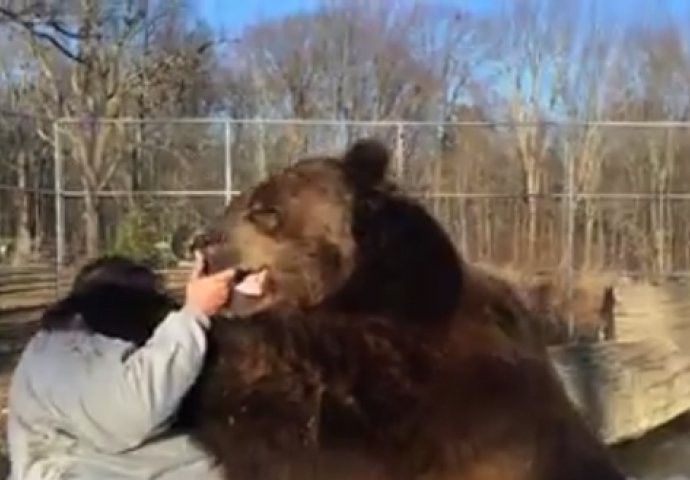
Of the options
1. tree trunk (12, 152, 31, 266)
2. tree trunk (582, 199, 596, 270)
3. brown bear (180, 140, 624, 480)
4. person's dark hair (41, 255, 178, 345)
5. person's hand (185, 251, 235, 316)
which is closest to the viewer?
brown bear (180, 140, 624, 480)

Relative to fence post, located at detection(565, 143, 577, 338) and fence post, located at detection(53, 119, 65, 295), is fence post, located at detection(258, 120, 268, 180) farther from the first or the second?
fence post, located at detection(565, 143, 577, 338)

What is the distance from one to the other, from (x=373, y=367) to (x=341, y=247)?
7.6 inches

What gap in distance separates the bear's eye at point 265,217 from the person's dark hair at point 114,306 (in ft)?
0.85

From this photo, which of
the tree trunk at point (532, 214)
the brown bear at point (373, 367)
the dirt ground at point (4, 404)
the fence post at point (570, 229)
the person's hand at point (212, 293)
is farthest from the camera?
the tree trunk at point (532, 214)

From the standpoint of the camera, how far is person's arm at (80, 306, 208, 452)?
7.18 ft

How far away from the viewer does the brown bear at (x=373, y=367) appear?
2.14m

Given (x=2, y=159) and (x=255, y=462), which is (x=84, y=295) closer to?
(x=255, y=462)

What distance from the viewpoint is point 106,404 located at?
7.37 ft

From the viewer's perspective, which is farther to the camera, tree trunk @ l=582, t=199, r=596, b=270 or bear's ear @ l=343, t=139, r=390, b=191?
tree trunk @ l=582, t=199, r=596, b=270

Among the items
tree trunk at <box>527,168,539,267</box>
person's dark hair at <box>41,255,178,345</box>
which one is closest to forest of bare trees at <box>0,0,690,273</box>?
tree trunk at <box>527,168,539,267</box>

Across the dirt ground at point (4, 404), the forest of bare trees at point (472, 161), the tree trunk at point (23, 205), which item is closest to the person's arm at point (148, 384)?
the dirt ground at point (4, 404)

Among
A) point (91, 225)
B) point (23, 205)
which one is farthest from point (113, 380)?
point (23, 205)

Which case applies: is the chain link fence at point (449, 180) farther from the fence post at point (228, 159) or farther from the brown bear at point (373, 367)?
the brown bear at point (373, 367)

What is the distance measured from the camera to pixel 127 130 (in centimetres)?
1512
